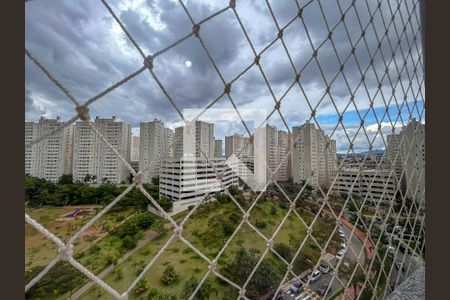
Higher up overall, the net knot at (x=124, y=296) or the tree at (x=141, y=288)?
the net knot at (x=124, y=296)

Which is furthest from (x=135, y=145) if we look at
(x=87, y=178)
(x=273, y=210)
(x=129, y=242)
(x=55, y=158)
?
(x=273, y=210)

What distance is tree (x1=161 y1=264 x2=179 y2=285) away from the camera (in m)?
5.08

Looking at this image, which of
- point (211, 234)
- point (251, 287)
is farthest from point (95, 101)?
point (211, 234)

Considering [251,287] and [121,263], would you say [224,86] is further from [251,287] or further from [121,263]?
[121,263]

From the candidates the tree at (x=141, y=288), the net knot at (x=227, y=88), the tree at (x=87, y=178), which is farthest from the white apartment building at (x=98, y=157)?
the net knot at (x=227, y=88)

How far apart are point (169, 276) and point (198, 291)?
102 centimetres

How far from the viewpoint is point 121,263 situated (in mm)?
5629

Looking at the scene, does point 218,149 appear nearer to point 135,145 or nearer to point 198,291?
point 135,145

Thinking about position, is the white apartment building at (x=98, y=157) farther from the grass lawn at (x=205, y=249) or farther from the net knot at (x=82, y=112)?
the net knot at (x=82, y=112)

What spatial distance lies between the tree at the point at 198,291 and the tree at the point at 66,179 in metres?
3.65

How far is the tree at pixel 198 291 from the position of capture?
4.15 meters

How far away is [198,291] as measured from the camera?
4.46 meters

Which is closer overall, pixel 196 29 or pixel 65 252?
pixel 65 252

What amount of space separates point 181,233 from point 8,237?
0.72ft
